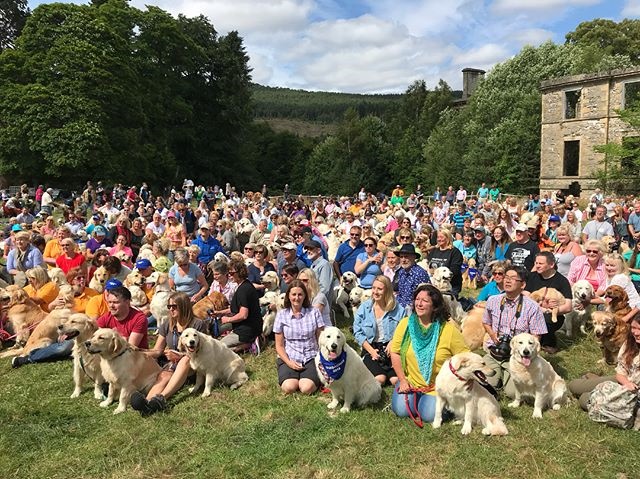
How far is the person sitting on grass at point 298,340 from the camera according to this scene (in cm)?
527

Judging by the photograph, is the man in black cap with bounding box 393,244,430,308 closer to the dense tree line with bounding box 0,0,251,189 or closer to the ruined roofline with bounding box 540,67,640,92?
the dense tree line with bounding box 0,0,251,189

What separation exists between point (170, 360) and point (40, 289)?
305cm

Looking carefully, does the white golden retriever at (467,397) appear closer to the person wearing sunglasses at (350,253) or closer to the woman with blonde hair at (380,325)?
the woman with blonde hair at (380,325)

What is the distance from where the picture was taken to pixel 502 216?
1002 centimetres

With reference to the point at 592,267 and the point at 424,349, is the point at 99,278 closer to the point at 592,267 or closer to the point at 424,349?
the point at 424,349

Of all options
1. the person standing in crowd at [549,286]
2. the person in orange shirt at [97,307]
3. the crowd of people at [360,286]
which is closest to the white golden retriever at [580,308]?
the crowd of people at [360,286]

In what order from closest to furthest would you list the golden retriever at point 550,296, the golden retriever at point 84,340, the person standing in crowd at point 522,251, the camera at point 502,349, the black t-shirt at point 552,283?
1. the camera at point 502,349
2. the golden retriever at point 84,340
3. the golden retriever at point 550,296
4. the black t-shirt at point 552,283
5. the person standing in crowd at point 522,251

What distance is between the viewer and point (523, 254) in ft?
24.1

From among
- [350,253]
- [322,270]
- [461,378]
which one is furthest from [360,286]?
[461,378]

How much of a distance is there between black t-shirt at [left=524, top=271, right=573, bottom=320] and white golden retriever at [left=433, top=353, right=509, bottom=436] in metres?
2.37

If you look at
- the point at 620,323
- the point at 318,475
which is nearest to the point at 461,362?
the point at 318,475

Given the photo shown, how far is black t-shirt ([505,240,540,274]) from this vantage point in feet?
23.8

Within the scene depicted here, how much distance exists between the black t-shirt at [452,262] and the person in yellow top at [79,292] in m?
4.91

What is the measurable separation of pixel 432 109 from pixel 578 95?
24.2 m
